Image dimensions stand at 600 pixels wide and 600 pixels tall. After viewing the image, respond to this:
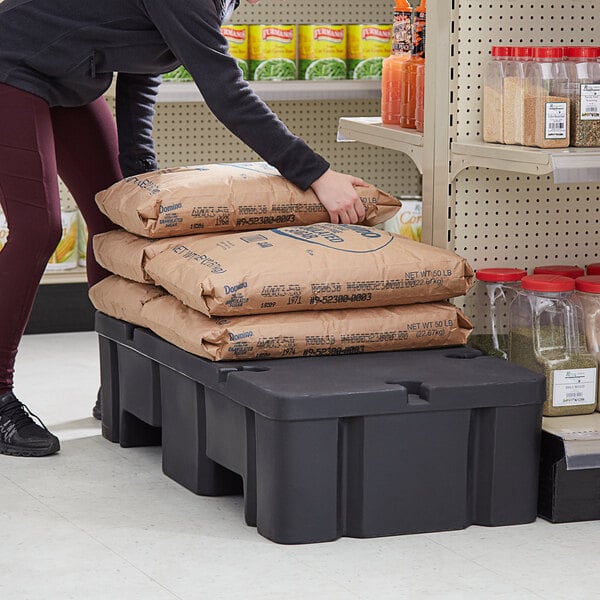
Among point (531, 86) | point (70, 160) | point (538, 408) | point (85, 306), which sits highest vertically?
point (531, 86)

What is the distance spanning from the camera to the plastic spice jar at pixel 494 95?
271 cm

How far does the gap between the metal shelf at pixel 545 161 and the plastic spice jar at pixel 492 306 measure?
248 millimetres

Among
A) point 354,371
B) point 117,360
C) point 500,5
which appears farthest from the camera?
point 117,360

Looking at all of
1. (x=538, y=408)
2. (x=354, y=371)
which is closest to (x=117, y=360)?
(x=354, y=371)

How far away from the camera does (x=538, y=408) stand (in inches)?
96.0

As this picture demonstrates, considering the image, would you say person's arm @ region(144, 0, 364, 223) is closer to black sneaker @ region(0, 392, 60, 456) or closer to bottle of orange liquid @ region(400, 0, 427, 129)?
bottle of orange liquid @ region(400, 0, 427, 129)

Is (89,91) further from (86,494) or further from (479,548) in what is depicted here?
(479,548)

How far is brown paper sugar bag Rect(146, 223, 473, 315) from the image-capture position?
98.3 inches

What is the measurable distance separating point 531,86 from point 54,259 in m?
2.23

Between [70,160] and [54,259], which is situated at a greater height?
[70,160]

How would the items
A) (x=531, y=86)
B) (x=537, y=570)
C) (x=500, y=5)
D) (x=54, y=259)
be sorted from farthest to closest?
(x=54, y=259) < (x=500, y=5) < (x=531, y=86) < (x=537, y=570)

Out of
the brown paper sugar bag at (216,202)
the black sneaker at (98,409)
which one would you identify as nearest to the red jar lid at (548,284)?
the brown paper sugar bag at (216,202)

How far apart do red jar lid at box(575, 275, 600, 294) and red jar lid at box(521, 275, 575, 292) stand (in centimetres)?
2

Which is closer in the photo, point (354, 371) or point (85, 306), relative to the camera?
point (354, 371)
